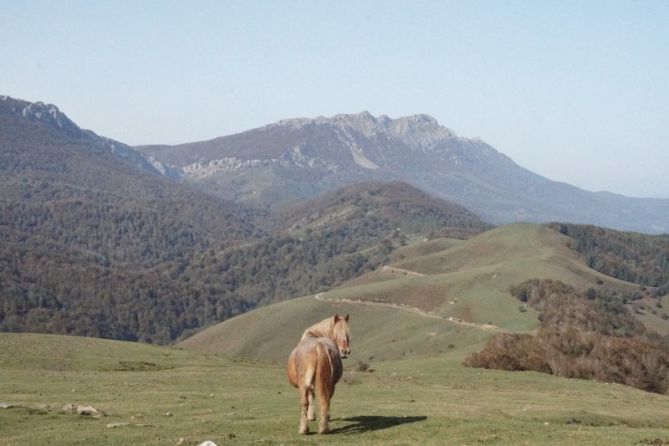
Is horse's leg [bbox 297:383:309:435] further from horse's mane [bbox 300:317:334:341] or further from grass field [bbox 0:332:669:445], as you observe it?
horse's mane [bbox 300:317:334:341]

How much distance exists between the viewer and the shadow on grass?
2252cm

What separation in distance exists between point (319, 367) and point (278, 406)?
1089 cm

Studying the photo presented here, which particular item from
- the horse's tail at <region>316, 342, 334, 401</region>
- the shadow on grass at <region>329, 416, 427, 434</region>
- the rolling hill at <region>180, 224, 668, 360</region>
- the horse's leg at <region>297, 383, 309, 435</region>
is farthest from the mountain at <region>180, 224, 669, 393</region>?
the horse's tail at <region>316, 342, 334, 401</region>

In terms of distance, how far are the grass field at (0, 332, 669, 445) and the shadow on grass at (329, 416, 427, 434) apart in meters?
0.04

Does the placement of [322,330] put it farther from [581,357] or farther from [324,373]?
[581,357]

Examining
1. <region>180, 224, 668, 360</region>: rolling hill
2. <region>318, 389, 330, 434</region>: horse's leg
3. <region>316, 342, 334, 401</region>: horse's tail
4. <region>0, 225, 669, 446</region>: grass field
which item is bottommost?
<region>180, 224, 668, 360</region>: rolling hill

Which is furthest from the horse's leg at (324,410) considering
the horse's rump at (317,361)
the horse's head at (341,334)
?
the horse's head at (341,334)

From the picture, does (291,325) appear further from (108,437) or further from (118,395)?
(108,437)

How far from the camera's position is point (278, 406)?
101ft

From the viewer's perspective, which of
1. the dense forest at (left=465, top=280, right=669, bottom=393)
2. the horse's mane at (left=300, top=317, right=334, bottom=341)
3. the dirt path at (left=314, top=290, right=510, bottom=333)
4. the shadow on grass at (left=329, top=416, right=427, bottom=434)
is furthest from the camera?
the dirt path at (left=314, top=290, right=510, bottom=333)

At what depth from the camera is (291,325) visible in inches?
5807

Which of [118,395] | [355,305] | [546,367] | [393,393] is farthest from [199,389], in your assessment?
[355,305]

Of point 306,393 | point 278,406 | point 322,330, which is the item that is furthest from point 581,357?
point 306,393

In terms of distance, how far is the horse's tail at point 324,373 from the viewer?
2066 centimetres
